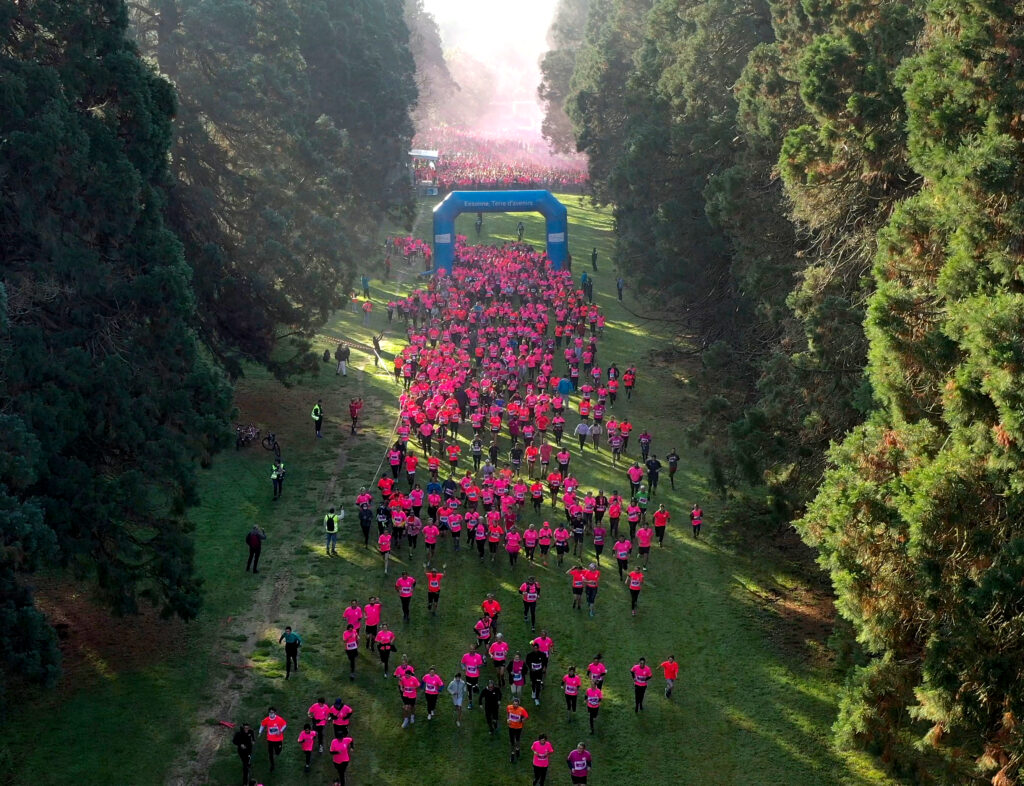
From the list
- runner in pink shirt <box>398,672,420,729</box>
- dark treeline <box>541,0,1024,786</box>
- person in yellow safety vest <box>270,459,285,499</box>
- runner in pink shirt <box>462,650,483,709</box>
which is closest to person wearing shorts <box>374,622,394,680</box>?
runner in pink shirt <box>398,672,420,729</box>

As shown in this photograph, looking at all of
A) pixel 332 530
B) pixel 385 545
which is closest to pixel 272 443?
pixel 332 530

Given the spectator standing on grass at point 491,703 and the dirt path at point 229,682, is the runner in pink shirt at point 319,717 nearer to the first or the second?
the dirt path at point 229,682

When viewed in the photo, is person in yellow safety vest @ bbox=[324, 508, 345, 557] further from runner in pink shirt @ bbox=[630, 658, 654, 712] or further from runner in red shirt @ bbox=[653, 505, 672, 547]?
runner in pink shirt @ bbox=[630, 658, 654, 712]

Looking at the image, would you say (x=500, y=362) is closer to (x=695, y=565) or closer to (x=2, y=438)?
(x=695, y=565)

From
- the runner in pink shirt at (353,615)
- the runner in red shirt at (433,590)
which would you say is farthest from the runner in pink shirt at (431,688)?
the runner in red shirt at (433,590)

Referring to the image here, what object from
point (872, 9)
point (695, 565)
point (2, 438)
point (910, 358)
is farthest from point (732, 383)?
point (2, 438)
